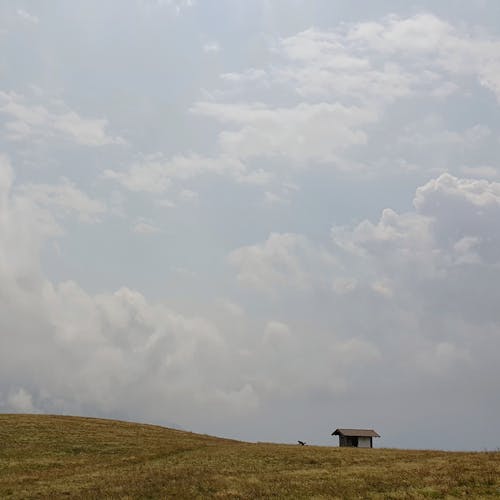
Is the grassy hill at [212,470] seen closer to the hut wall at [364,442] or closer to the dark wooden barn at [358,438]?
the dark wooden barn at [358,438]

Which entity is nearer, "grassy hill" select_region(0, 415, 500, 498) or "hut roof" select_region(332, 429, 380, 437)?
"grassy hill" select_region(0, 415, 500, 498)

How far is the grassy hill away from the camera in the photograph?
1228 inches

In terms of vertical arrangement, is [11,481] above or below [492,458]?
below

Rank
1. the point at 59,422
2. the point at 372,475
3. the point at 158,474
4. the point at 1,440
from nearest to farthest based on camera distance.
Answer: the point at 372,475 < the point at 158,474 < the point at 1,440 < the point at 59,422

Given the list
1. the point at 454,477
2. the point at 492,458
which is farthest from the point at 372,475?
the point at 492,458

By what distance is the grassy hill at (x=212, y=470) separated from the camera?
1228 inches

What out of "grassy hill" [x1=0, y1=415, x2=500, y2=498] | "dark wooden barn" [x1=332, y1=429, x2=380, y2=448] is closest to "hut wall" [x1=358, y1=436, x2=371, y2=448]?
"dark wooden barn" [x1=332, y1=429, x2=380, y2=448]

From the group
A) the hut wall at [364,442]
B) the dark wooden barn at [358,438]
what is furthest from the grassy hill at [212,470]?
the hut wall at [364,442]

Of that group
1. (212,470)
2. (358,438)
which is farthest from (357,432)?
(212,470)

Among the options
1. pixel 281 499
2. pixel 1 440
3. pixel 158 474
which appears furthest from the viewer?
pixel 1 440

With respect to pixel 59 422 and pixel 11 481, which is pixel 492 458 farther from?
pixel 59 422

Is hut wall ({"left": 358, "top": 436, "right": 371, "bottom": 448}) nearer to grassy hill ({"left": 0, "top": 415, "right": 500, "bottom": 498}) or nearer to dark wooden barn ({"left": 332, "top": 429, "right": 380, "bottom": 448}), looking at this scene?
dark wooden barn ({"left": 332, "top": 429, "right": 380, "bottom": 448})

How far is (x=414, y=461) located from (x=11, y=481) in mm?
29400

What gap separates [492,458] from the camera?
139 ft
